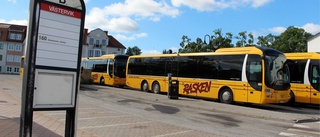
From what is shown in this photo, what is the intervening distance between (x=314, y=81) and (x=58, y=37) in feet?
54.9

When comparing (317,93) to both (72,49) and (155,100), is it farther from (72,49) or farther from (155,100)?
(72,49)

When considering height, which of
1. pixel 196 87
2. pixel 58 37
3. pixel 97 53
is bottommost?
pixel 196 87

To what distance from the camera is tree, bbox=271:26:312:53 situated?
73188mm

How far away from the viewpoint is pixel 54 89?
448cm

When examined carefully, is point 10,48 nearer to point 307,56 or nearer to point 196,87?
point 196,87

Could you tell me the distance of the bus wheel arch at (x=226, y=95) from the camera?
17562 millimetres

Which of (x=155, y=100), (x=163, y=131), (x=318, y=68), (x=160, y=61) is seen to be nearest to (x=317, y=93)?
(x=318, y=68)

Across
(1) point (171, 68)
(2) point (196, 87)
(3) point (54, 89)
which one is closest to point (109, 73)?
(1) point (171, 68)

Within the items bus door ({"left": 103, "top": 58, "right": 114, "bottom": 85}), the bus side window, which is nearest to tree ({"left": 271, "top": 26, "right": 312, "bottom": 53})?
bus door ({"left": 103, "top": 58, "right": 114, "bottom": 85})

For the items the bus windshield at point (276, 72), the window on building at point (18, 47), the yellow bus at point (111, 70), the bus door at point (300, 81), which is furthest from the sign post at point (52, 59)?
the window on building at point (18, 47)

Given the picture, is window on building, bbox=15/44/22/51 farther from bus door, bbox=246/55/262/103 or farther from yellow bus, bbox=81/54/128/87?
bus door, bbox=246/55/262/103

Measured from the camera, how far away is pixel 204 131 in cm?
918

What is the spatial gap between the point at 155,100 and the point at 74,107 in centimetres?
1314

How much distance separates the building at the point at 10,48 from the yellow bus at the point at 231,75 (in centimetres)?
7323
